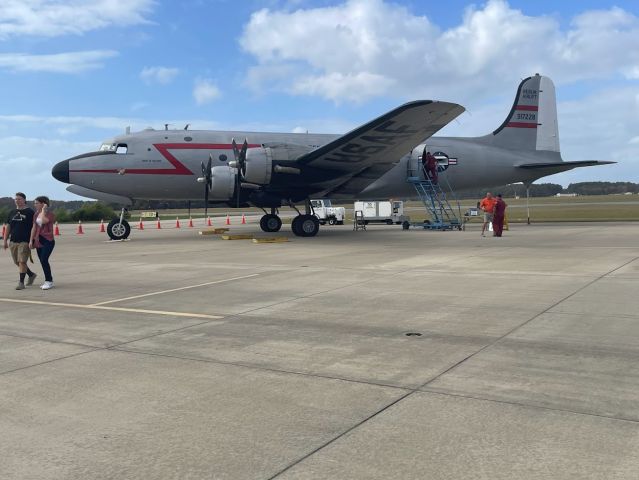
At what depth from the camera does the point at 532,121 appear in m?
27.8

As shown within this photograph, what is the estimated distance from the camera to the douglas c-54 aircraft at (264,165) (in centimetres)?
1859

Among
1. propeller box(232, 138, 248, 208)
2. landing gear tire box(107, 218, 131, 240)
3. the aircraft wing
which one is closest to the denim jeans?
propeller box(232, 138, 248, 208)

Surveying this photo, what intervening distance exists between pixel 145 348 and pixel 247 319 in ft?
5.55

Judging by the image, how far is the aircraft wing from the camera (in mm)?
17203

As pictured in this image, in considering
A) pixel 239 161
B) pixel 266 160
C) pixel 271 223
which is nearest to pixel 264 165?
pixel 266 160

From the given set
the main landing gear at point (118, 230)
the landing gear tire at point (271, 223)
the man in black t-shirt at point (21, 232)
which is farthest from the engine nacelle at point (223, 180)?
the man in black t-shirt at point (21, 232)

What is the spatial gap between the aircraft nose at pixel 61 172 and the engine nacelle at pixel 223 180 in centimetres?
542

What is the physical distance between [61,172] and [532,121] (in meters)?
21.5

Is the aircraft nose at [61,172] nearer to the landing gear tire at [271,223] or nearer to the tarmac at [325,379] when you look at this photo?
the landing gear tire at [271,223]

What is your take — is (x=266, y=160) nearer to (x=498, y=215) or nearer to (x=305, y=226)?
(x=305, y=226)

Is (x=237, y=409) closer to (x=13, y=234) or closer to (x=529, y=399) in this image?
(x=529, y=399)

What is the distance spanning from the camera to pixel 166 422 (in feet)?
12.9

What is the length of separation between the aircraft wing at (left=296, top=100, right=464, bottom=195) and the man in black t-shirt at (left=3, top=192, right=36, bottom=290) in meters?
10.1

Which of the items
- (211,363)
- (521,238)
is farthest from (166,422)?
(521,238)
